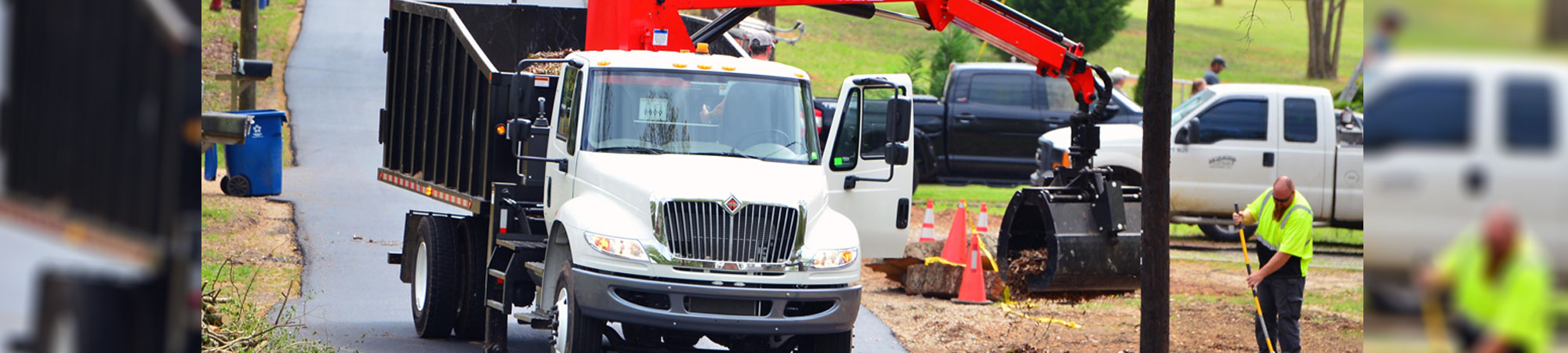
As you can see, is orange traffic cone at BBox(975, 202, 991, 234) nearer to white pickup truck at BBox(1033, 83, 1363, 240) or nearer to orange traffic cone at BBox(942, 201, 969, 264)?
orange traffic cone at BBox(942, 201, 969, 264)

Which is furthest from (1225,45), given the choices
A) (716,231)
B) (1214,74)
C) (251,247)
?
(716,231)

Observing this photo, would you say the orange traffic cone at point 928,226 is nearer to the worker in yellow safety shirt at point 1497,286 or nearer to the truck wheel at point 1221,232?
the truck wheel at point 1221,232

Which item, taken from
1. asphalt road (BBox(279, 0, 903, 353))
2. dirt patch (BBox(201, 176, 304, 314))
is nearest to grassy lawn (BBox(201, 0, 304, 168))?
asphalt road (BBox(279, 0, 903, 353))

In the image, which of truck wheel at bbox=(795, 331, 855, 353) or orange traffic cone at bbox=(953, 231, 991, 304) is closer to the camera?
truck wheel at bbox=(795, 331, 855, 353)

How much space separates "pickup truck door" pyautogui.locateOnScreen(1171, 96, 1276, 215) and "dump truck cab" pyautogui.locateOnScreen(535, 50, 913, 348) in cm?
816

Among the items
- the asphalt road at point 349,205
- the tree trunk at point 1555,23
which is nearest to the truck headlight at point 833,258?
the asphalt road at point 349,205

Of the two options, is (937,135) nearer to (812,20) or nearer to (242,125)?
(242,125)

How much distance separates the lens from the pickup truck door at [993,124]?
1994 centimetres

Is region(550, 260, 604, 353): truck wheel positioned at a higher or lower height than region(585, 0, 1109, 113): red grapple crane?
lower

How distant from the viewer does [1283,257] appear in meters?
10.1

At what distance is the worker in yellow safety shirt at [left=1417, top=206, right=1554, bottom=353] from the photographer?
128cm

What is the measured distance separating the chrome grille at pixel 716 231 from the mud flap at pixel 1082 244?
334cm

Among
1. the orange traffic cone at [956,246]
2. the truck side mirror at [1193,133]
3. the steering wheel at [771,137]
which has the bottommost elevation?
the orange traffic cone at [956,246]

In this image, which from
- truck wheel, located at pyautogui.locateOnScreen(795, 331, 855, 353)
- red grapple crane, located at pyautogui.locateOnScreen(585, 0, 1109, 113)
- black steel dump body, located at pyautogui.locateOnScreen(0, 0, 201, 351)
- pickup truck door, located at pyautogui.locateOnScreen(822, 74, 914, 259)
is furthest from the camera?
red grapple crane, located at pyautogui.locateOnScreen(585, 0, 1109, 113)
